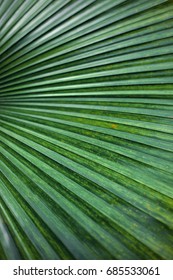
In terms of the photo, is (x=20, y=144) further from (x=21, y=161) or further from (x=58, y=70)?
(x=58, y=70)

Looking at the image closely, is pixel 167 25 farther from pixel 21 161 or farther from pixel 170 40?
pixel 21 161

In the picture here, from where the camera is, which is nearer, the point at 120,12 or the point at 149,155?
the point at 149,155

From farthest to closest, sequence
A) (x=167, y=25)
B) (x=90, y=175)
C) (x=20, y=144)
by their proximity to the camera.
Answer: (x=167, y=25) → (x=20, y=144) → (x=90, y=175)

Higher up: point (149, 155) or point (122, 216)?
point (149, 155)
